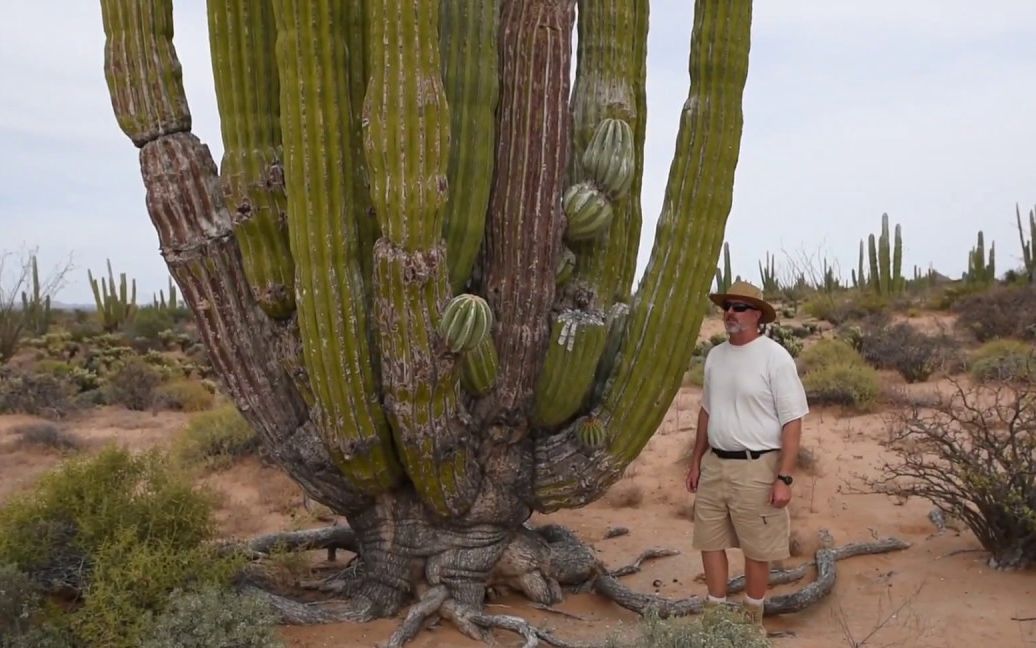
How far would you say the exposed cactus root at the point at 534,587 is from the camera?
4250mm

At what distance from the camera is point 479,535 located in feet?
15.0

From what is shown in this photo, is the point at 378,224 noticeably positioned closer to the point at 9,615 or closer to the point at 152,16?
the point at 152,16

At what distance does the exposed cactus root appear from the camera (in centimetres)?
425

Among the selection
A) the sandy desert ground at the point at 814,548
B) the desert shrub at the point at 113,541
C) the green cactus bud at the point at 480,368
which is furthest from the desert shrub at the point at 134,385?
the green cactus bud at the point at 480,368

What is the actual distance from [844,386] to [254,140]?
25.2 feet

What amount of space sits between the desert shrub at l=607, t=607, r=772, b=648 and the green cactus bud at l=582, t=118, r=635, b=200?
2039 millimetres

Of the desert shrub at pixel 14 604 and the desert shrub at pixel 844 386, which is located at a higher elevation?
the desert shrub at pixel 844 386

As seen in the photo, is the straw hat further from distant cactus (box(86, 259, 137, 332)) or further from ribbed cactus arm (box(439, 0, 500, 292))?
distant cactus (box(86, 259, 137, 332))

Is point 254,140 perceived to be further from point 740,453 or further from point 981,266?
point 981,266

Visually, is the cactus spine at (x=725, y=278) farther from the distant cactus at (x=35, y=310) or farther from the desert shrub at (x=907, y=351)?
the distant cactus at (x=35, y=310)

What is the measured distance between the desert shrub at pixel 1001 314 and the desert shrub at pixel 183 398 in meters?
12.9

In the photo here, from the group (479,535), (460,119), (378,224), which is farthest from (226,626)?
(460,119)

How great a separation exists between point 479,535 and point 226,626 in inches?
54.6

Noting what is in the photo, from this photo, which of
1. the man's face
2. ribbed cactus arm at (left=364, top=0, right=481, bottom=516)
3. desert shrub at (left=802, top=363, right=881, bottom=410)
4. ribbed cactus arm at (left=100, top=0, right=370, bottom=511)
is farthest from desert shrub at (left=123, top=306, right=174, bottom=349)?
the man's face
